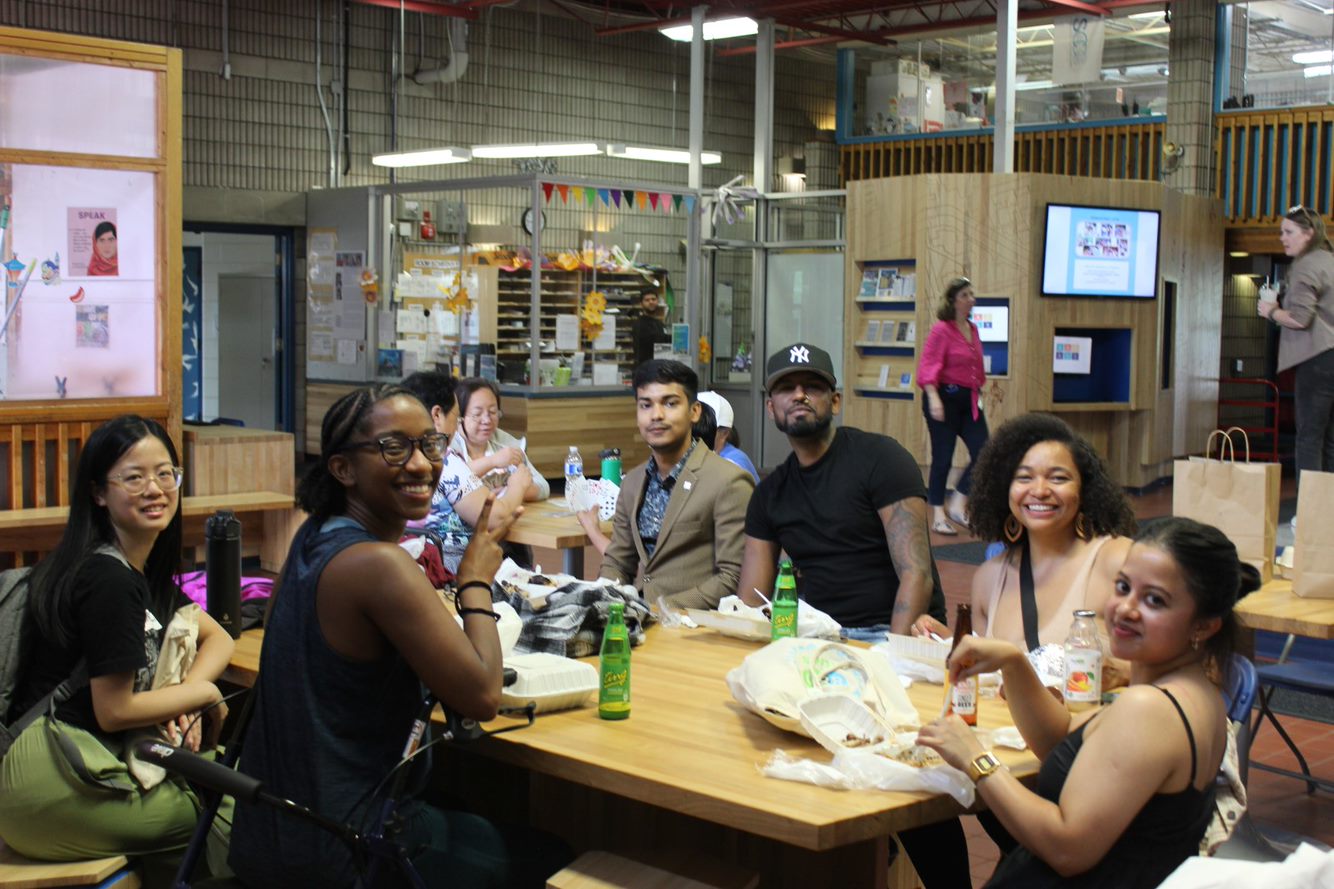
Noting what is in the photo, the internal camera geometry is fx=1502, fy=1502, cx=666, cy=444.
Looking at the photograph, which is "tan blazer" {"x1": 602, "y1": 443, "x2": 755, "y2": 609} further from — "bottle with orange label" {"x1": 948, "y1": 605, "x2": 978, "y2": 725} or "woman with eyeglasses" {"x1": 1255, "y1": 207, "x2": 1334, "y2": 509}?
"woman with eyeglasses" {"x1": 1255, "y1": 207, "x2": 1334, "y2": 509}

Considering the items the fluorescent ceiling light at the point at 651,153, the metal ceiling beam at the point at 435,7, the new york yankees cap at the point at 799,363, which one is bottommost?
the new york yankees cap at the point at 799,363

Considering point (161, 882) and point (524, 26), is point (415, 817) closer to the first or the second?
point (161, 882)

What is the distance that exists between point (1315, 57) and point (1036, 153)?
3067 millimetres

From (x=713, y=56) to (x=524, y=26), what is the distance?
105 inches

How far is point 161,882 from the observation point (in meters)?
3.13

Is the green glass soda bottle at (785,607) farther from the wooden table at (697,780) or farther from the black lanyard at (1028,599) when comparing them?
the black lanyard at (1028,599)

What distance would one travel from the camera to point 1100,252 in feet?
43.2

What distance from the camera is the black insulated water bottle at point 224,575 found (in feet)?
12.5

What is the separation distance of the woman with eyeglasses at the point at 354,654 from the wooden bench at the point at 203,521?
3872mm

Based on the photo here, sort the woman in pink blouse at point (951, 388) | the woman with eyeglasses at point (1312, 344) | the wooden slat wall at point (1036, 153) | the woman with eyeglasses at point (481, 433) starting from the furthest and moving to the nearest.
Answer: the wooden slat wall at point (1036, 153) < the woman in pink blouse at point (951, 388) < the woman with eyeglasses at point (1312, 344) < the woman with eyeglasses at point (481, 433)

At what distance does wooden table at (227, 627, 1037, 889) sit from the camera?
100 inches

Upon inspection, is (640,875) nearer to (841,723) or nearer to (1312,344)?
(841,723)

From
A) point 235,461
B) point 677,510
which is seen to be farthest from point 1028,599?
point 235,461

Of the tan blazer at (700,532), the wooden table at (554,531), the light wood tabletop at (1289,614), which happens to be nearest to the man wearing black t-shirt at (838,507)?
the tan blazer at (700,532)
